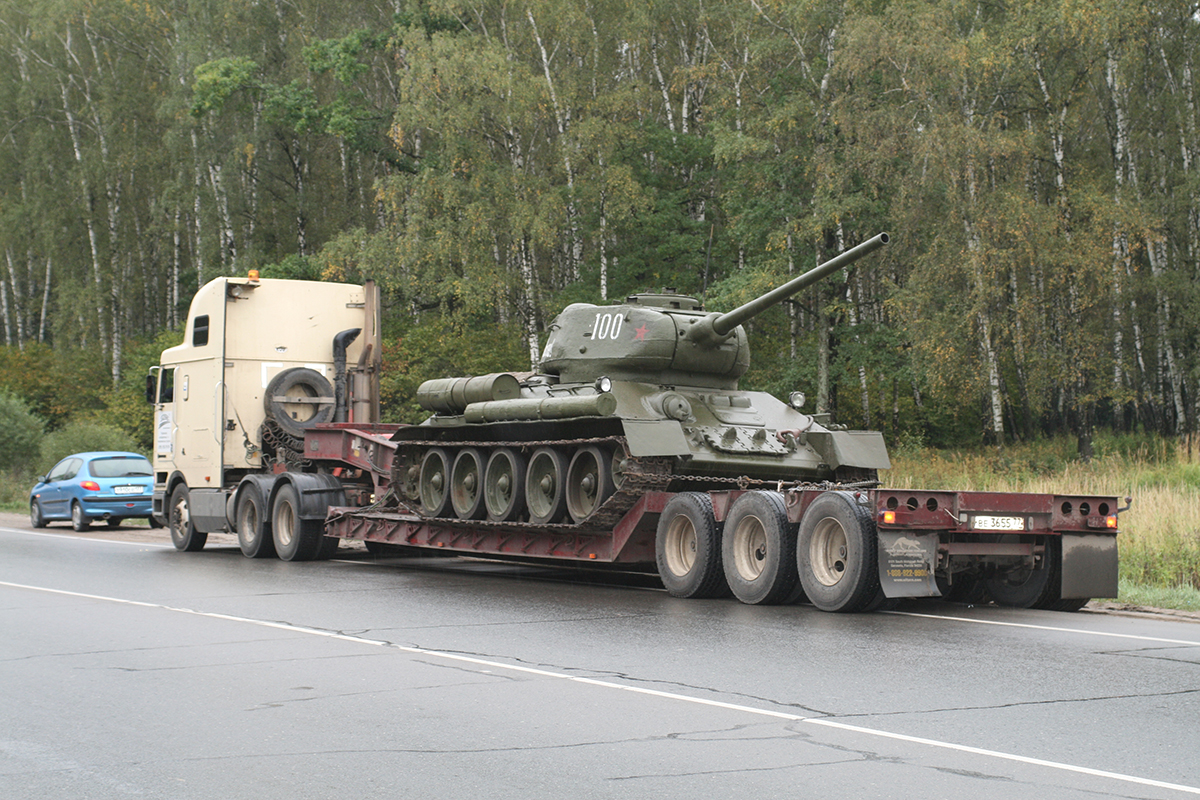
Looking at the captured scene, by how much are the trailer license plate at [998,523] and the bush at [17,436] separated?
3030 cm

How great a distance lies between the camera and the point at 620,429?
14.0 metres

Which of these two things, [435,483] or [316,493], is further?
[316,493]

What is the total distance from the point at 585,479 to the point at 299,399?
6.46 metres

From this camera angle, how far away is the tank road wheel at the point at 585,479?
47.3 feet

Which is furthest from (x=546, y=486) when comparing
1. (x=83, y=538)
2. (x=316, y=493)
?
(x=83, y=538)

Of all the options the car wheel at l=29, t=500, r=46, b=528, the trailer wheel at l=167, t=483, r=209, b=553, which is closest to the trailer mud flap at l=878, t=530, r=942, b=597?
the trailer wheel at l=167, t=483, r=209, b=553

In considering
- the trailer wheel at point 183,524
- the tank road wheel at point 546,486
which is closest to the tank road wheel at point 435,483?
the tank road wheel at point 546,486

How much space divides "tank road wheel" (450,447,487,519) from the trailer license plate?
21.8 ft

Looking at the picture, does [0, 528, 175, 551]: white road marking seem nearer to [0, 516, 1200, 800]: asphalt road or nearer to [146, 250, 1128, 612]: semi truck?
[146, 250, 1128, 612]: semi truck

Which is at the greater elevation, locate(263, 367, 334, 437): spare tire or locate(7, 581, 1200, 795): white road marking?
locate(263, 367, 334, 437): spare tire

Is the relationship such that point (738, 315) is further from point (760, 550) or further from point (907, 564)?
point (907, 564)

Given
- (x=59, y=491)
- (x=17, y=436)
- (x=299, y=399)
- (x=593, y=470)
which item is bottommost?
(x=59, y=491)

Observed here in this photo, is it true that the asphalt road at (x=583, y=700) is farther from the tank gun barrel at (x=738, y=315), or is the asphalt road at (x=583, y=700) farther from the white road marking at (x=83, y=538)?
the white road marking at (x=83, y=538)

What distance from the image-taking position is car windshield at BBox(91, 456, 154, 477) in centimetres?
2575
